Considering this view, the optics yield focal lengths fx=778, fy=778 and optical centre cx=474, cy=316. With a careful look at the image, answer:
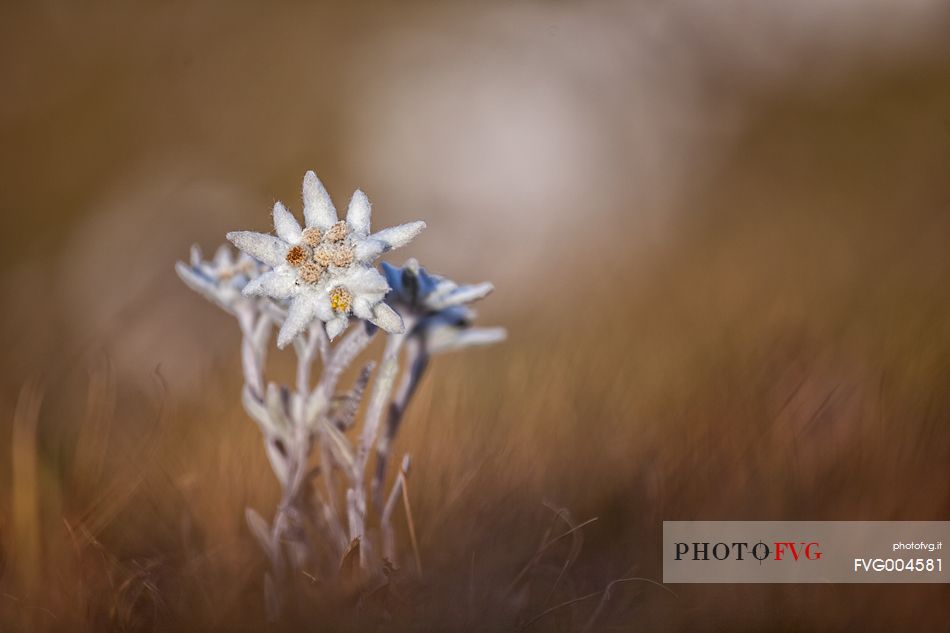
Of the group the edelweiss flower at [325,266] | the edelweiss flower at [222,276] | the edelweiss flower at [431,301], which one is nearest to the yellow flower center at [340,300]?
the edelweiss flower at [325,266]

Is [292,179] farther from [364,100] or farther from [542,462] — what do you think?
[542,462]

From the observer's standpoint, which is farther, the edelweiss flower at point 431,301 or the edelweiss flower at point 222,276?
the edelweiss flower at point 222,276

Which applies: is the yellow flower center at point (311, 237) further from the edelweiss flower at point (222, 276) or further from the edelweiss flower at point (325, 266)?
the edelweiss flower at point (222, 276)

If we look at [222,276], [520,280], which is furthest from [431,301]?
[520,280]

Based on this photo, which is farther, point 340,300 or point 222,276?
point 222,276

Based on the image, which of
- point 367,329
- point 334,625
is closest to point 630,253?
point 367,329

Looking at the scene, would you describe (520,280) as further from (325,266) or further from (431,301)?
(325,266)
